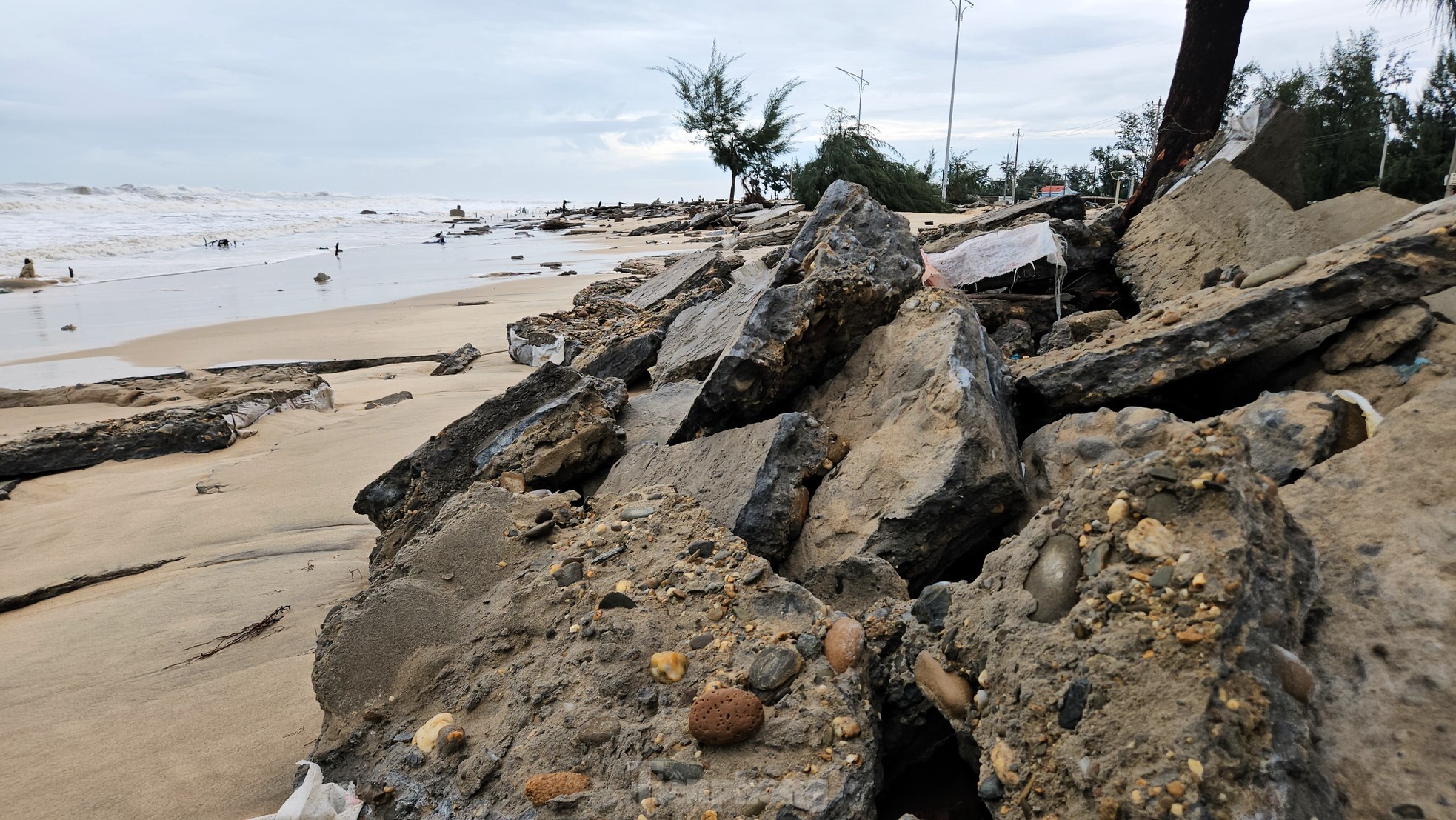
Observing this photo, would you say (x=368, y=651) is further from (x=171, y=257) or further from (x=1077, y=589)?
(x=171, y=257)

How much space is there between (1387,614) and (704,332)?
3.78m

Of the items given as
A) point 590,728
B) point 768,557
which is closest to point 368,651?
point 590,728

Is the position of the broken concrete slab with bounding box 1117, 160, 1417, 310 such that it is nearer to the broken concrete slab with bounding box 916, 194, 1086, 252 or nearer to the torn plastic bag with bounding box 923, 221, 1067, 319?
the torn plastic bag with bounding box 923, 221, 1067, 319

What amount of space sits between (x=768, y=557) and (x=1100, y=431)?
110cm

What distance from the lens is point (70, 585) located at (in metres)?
3.64

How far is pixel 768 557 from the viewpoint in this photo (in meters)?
2.51

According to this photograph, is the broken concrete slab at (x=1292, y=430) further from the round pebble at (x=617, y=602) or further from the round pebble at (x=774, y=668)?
the round pebble at (x=617, y=602)

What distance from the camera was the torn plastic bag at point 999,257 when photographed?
477 cm

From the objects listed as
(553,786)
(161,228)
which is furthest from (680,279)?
(161,228)

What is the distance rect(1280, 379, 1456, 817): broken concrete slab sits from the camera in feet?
4.36

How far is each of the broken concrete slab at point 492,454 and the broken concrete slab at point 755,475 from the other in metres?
0.32

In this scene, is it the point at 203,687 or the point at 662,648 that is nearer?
the point at 662,648

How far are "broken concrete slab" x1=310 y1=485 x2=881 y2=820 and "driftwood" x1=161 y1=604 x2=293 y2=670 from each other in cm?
76

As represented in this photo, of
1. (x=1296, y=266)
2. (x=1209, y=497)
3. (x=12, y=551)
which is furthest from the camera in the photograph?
(x=12, y=551)
